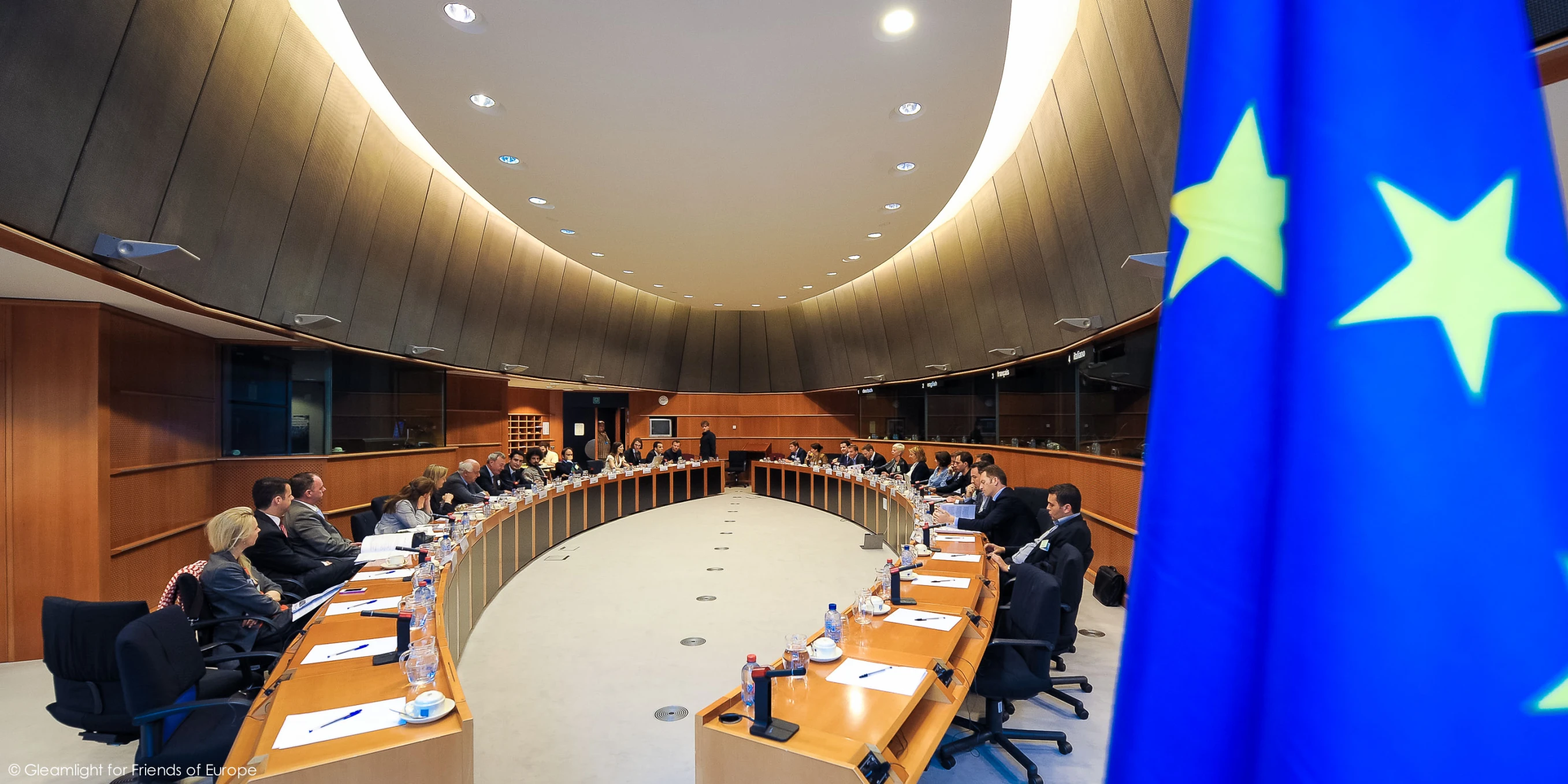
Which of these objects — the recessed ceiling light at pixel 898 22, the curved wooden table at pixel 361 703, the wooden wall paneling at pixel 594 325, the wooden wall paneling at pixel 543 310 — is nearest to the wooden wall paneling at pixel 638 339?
the wooden wall paneling at pixel 594 325

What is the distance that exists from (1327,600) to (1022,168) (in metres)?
7.66

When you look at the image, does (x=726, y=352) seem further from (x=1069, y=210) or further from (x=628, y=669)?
(x=628, y=669)

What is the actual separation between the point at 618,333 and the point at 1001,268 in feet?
27.6

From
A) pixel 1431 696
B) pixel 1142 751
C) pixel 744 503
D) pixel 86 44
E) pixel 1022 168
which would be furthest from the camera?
pixel 744 503

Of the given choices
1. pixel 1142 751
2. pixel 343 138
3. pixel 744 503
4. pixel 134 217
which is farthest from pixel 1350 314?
pixel 744 503

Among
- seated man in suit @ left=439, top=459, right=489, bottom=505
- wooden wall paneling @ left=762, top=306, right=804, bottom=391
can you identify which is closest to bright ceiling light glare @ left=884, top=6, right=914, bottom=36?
seated man in suit @ left=439, top=459, right=489, bottom=505

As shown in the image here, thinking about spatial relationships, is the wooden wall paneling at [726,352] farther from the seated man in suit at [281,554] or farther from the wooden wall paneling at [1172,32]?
the wooden wall paneling at [1172,32]

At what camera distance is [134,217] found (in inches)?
167

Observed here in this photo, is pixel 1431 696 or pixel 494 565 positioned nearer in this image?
pixel 1431 696

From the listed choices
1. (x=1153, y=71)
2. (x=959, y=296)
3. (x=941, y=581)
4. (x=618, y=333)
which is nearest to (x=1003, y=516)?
(x=941, y=581)

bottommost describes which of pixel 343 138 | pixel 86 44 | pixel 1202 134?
pixel 1202 134

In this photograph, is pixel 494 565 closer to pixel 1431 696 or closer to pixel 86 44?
pixel 86 44

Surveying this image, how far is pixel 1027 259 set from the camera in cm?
789

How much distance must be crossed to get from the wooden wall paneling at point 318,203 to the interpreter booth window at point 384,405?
2.10 metres
